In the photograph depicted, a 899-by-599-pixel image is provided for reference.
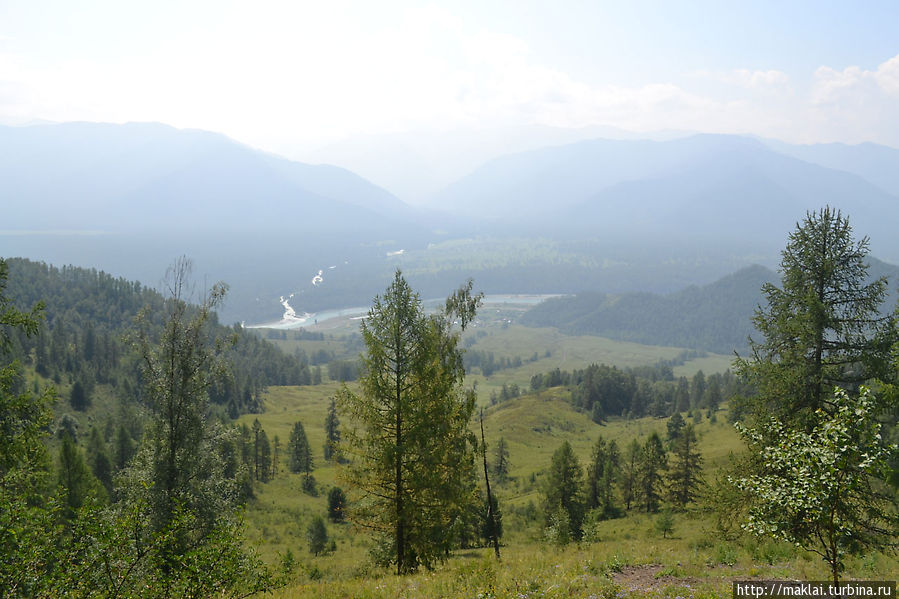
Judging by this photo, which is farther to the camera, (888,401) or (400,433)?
(400,433)

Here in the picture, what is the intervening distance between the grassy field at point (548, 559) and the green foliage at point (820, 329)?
5.05 meters

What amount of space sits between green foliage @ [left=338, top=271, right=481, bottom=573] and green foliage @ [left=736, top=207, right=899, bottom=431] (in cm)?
1170

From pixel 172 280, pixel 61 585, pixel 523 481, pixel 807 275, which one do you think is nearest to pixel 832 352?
pixel 807 275

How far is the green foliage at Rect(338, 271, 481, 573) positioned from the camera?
17.2 meters

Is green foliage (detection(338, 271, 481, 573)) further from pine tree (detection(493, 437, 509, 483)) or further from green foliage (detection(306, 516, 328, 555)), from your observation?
pine tree (detection(493, 437, 509, 483))

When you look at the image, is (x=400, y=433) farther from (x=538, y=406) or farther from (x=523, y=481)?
(x=538, y=406)

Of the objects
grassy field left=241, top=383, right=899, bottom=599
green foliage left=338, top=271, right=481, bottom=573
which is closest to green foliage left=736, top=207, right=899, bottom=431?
grassy field left=241, top=383, right=899, bottom=599

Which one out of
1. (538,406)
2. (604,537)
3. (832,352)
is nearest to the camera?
(832,352)

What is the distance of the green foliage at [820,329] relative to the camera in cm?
1620

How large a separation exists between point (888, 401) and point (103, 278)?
246520 mm

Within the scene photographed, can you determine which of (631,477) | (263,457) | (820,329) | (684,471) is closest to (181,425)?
(820,329)

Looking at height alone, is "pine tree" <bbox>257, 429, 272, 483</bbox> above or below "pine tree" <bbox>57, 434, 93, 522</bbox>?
below

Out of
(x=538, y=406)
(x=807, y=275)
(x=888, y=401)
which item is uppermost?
(x=807, y=275)

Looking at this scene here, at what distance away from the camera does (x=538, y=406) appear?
144m
